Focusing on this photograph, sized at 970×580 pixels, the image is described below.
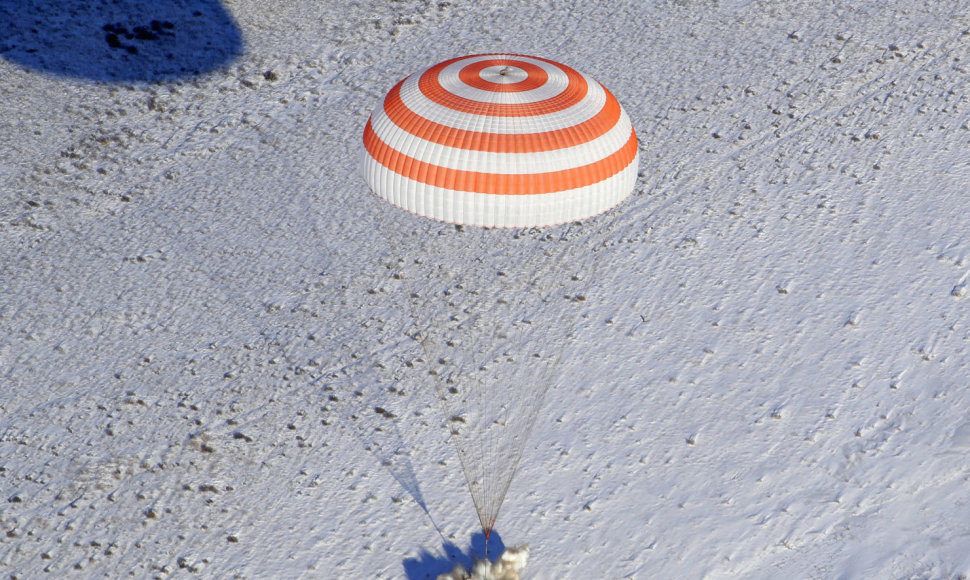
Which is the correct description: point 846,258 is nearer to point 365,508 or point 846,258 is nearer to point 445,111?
point 445,111

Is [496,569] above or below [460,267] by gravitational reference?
below

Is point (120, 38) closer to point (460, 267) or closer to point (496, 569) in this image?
point (460, 267)

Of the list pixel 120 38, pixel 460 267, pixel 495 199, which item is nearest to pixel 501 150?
pixel 495 199

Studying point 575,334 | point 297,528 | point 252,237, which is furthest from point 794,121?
point 297,528

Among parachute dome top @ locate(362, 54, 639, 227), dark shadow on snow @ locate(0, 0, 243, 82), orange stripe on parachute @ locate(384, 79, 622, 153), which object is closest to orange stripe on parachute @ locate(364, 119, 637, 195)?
parachute dome top @ locate(362, 54, 639, 227)

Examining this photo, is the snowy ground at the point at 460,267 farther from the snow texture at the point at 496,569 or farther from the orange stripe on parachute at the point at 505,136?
the orange stripe on parachute at the point at 505,136

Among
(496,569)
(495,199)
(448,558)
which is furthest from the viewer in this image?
(448,558)
